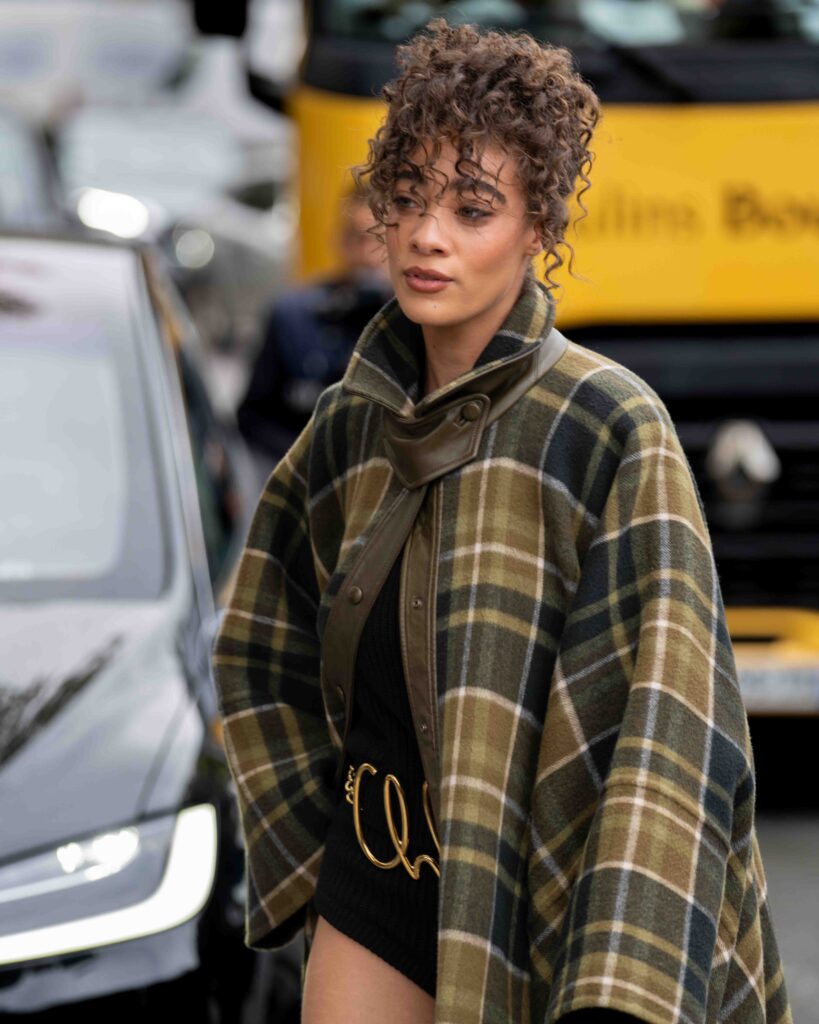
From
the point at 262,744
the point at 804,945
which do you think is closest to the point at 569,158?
the point at 262,744

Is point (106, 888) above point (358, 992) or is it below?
below

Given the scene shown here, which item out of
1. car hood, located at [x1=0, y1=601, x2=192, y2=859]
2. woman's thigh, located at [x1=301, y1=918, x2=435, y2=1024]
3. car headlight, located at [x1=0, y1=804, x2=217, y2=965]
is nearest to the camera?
woman's thigh, located at [x1=301, y1=918, x2=435, y2=1024]

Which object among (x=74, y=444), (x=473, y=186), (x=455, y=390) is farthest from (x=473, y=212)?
(x=74, y=444)

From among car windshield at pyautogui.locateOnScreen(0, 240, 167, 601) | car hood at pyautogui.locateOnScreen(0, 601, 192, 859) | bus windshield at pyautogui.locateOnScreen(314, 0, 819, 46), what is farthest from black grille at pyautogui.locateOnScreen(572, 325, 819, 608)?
car hood at pyautogui.locateOnScreen(0, 601, 192, 859)

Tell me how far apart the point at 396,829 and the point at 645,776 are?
38cm

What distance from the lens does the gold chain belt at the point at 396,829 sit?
238 cm

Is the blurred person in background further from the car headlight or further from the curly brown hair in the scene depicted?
the curly brown hair

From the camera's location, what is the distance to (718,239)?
19.5ft

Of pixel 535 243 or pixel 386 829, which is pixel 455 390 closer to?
pixel 535 243

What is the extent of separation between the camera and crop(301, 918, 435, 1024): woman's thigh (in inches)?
95.0

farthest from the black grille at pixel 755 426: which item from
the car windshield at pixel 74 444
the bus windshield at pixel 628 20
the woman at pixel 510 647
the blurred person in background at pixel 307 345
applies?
the woman at pixel 510 647

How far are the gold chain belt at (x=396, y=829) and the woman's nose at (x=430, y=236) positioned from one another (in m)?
0.59

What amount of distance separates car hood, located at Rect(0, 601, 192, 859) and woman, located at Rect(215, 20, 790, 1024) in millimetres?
837

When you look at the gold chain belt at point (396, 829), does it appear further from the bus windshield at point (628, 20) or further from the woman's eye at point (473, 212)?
the bus windshield at point (628, 20)
